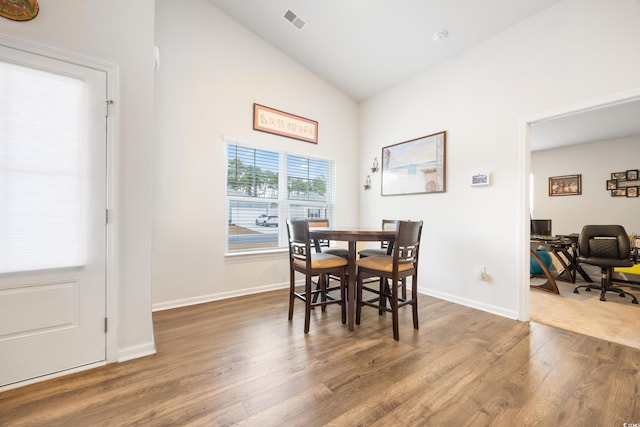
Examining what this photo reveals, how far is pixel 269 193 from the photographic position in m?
3.62

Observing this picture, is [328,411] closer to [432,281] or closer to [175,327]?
[175,327]

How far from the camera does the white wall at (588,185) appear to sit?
4.63 meters

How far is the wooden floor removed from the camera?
1.35 metres

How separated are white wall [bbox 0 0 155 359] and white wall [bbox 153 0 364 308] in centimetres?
97

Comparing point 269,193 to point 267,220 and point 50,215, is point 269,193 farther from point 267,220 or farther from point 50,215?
point 50,215

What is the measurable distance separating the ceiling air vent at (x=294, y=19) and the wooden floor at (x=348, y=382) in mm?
3349

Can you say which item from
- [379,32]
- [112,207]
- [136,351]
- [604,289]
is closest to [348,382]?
[136,351]

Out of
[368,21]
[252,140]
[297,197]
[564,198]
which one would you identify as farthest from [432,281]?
[564,198]

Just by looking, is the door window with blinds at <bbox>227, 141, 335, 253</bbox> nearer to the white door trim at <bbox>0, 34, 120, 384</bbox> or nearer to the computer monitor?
the white door trim at <bbox>0, 34, 120, 384</bbox>

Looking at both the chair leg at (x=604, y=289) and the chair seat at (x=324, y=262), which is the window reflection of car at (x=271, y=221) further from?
the chair leg at (x=604, y=289)

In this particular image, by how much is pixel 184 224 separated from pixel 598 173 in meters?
7.10

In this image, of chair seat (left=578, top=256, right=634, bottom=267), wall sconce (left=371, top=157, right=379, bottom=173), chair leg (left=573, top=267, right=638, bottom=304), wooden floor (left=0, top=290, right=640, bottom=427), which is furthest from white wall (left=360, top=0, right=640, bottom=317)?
chair seat (left=578, top=256, right=634, bottom=267)

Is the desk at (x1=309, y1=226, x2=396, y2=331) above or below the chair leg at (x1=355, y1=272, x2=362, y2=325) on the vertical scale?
above

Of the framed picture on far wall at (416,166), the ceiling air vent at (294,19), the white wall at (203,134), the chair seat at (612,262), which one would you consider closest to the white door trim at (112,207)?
the white wall at (203,134)
